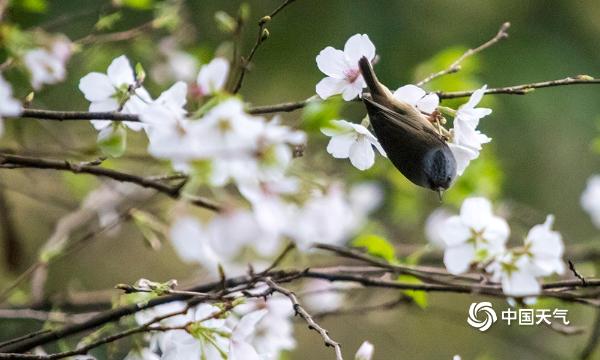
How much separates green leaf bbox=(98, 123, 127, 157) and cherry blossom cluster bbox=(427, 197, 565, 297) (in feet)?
1.32

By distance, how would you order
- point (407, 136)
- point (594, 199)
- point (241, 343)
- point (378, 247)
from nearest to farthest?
point (241, 343)
point (407, 136)
point (378, 247)
point (594, 199)

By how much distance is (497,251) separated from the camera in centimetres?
97

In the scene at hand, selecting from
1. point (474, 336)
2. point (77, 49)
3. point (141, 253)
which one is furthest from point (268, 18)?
point (474, 336)

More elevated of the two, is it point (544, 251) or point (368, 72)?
point (368, 72)

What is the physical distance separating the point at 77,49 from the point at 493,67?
2652 millimetres

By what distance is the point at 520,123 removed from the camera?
3.83 m

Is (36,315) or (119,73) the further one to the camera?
(36,315)

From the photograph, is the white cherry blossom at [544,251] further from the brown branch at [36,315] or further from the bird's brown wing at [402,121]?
the brown branch at [36,315]

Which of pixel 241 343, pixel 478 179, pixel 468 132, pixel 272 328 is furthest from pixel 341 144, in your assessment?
pixel 478 179

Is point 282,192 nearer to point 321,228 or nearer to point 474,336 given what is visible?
point 321,228

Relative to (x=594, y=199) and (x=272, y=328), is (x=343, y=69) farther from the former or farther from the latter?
(x=594, y=199)

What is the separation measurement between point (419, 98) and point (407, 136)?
8 cm

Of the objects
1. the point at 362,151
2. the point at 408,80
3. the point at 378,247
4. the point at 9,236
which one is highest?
the point at 362,151

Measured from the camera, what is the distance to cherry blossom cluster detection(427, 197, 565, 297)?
37.1 inches
